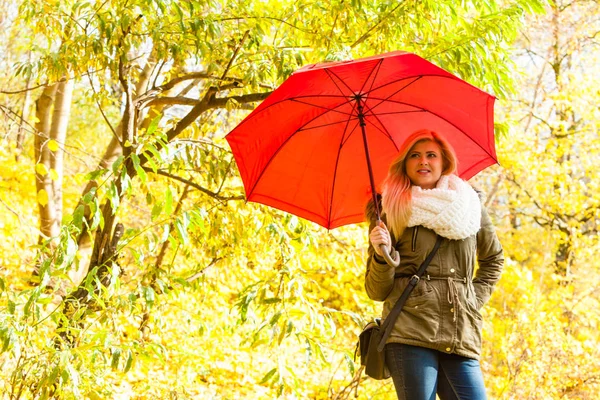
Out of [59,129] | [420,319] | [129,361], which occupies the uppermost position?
[59,129]

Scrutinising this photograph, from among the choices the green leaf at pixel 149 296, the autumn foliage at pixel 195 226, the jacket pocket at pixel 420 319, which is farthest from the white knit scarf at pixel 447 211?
the green leaf at pixel 149 296

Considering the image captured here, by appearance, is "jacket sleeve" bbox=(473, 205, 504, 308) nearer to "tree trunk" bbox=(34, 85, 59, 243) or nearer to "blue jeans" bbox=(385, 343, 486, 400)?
"blue jeans" bbox=(385, 343, 486, 400)

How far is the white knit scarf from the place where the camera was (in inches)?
88.3

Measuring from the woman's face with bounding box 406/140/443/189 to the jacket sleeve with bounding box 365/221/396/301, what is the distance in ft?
1.18

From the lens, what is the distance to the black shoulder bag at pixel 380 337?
7.29ft

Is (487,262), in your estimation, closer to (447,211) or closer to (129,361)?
(447,211)

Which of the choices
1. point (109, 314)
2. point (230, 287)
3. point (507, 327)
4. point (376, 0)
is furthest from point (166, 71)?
point (507, 327)

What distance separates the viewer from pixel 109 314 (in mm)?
3119

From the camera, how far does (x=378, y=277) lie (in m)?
2.25

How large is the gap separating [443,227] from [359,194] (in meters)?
0.80

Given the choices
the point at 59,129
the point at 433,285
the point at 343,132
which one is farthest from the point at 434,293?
the point at 59,129

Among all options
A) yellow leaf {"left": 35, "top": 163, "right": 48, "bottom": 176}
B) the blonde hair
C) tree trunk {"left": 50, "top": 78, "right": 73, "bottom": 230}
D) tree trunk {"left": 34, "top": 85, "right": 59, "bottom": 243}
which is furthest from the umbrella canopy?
tree trunk {"left": 50, "top": 78, "right": 73, "bottom": 230}

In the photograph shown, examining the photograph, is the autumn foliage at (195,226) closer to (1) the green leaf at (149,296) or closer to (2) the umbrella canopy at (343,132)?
(1) the green leaf at (149,296)

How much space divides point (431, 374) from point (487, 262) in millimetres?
571
